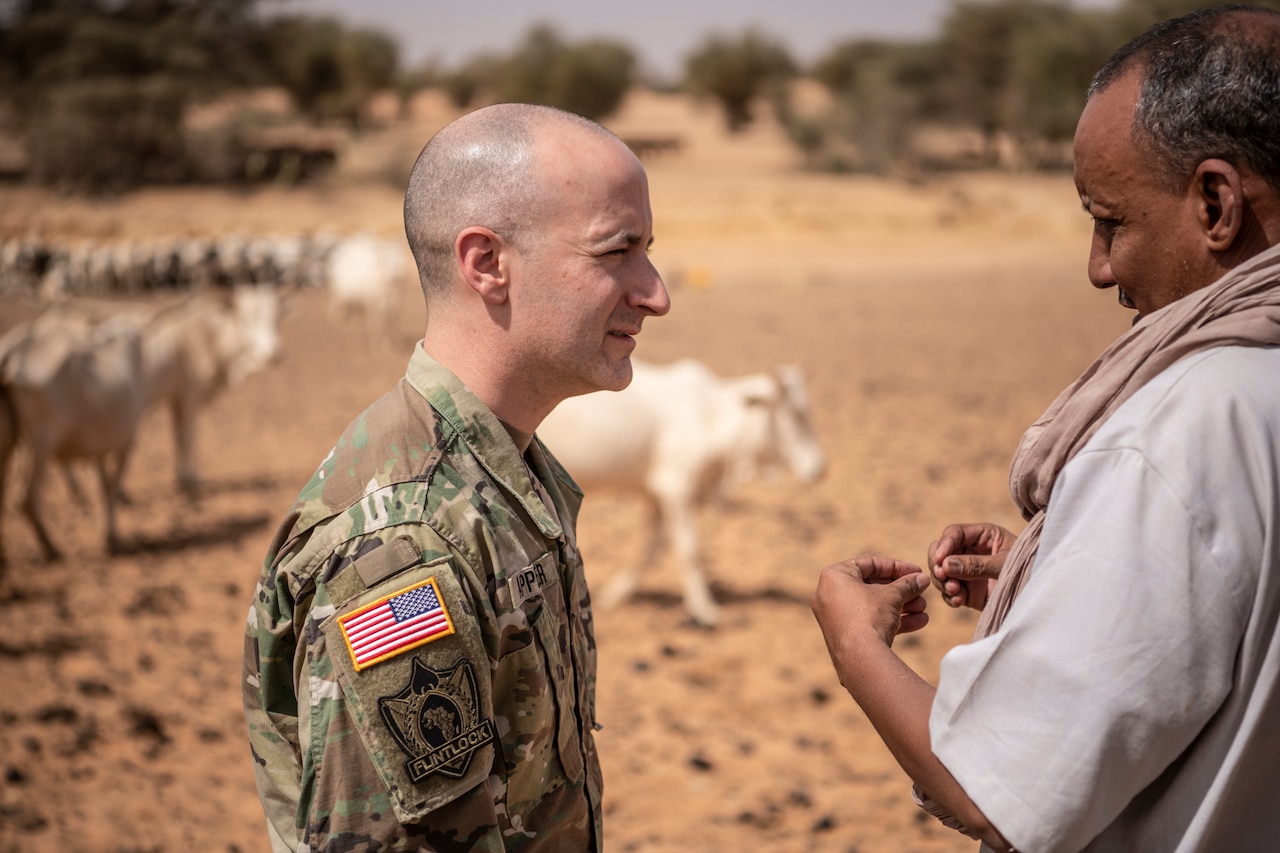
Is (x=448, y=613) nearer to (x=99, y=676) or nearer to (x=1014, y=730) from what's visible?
(x=1014, y=730)

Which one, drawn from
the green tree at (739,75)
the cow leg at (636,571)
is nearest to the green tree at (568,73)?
the green tree at (739,75)

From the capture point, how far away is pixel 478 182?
5.96ft

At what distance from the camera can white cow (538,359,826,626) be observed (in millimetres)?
6480

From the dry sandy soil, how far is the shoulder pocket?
2930 millimetres

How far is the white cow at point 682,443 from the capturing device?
6480 millimetres

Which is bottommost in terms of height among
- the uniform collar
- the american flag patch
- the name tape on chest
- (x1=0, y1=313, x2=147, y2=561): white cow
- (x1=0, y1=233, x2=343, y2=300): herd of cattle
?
(x1=0, y1=233, x2=343, y2=300): herd of cattle

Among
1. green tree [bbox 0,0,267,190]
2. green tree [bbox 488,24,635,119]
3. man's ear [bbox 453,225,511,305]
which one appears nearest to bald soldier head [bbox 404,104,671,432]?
man's ear [bbox 453,225,511,305]

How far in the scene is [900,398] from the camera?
12258mm

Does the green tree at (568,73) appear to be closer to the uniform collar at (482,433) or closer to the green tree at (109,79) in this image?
the green tree at (109,79)

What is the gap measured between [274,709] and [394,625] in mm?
419

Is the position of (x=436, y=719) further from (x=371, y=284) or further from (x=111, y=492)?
(x=371, y=284)

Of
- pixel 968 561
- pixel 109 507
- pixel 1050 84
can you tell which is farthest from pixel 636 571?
pixel 1050 84

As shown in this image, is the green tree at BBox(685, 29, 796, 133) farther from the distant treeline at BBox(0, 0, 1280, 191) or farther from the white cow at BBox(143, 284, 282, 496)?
the white cow at BBox(143, 284, 282, 496)

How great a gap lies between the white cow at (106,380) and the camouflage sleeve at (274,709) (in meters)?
6.36
